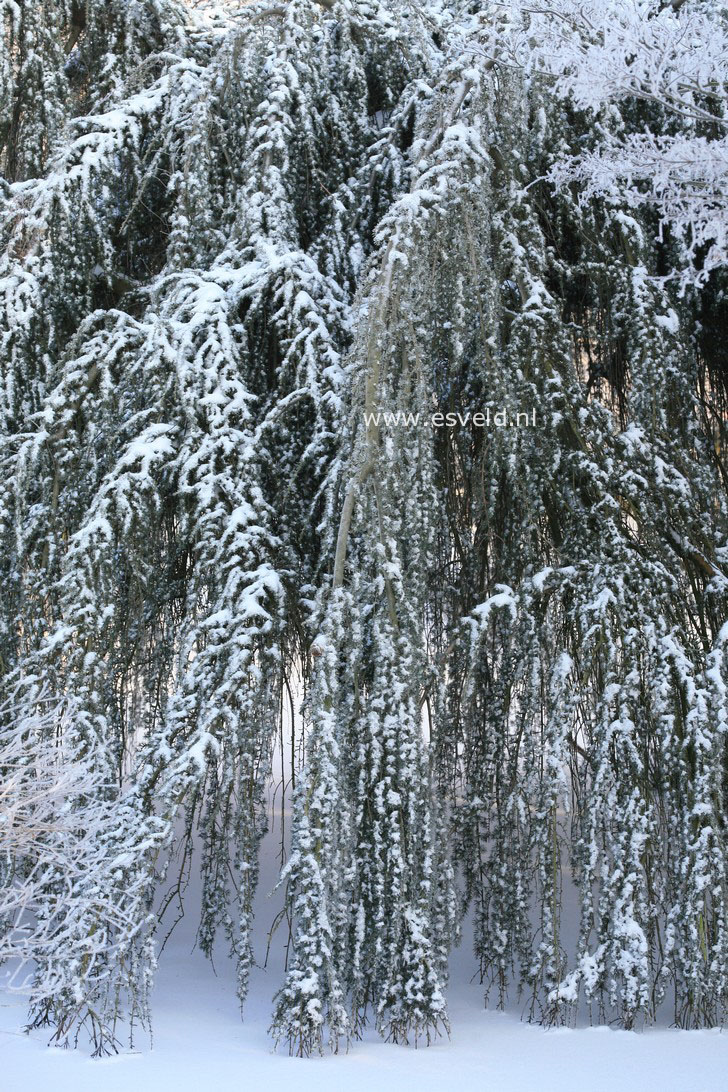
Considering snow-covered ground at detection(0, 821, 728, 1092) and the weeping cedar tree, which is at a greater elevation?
the weeping cedar tree

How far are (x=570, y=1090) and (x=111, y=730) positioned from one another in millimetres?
1399

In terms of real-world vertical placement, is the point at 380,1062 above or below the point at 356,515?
below

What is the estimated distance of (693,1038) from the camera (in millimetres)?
2441

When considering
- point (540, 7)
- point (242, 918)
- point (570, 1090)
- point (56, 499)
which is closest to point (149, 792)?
point (242, 918)

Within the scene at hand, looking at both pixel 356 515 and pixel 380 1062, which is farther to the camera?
pixel 356 515

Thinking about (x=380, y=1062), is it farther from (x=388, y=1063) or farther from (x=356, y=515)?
(x=356, y=515)

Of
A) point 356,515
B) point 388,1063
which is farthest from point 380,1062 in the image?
point 356,515

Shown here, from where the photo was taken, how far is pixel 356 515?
2.58 meters

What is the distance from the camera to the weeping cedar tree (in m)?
2.41

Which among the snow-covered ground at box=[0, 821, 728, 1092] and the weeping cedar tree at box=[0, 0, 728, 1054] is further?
the weeping cedar tree at box=[0, 0, 728, 1054]

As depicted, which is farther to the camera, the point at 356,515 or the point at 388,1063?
the point at 356,515

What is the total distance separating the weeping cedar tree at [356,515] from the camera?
95.0 inches

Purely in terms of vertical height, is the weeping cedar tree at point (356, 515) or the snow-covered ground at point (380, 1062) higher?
the weeping cedar tree at point (356, 515)

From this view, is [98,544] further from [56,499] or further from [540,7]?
[540,7]
